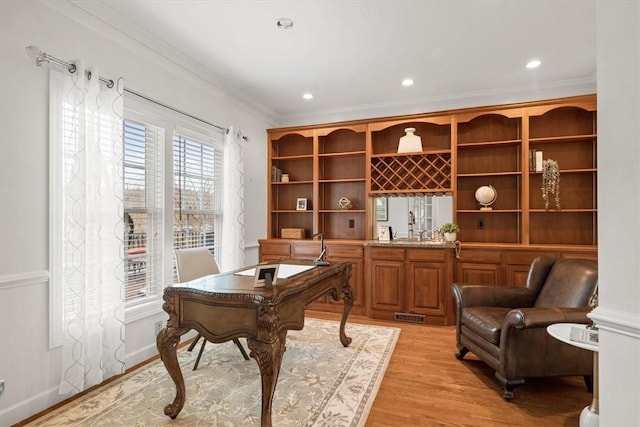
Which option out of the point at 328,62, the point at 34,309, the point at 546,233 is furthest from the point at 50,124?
the point at 546,233

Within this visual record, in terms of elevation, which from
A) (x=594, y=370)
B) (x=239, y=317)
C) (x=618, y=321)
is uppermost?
(x=618, y=321)

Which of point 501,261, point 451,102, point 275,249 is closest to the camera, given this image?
point 501,261

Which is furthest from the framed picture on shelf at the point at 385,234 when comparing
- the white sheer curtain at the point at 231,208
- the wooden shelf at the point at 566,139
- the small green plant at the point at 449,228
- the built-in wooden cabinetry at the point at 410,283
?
the wooden shelf at the point at 566,139

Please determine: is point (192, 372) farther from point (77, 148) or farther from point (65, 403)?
point (77, 148)

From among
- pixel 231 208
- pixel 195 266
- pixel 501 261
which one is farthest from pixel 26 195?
pixel 501 261

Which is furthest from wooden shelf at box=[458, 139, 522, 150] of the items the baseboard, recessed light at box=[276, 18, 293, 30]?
the baseboard

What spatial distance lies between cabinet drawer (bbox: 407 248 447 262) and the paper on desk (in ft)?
5.41

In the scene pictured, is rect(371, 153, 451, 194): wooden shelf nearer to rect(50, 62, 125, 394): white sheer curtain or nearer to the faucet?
the faucet

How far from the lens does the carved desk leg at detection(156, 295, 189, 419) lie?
6.55ft

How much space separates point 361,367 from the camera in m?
2.79

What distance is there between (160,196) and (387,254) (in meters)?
2.61

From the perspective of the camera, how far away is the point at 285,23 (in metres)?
2.72

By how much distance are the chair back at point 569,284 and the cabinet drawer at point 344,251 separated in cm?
198

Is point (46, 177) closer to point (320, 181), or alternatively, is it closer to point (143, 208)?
point (143, 208)
